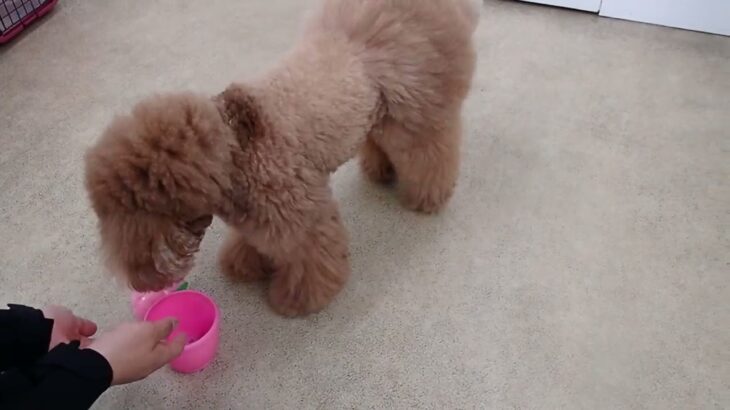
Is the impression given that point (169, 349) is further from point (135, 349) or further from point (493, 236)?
point (493, 236)

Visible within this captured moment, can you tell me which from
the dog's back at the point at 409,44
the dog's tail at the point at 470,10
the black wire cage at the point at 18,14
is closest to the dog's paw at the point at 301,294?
the dog's back at the point at 409,44

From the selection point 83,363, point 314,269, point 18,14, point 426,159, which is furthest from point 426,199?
point 18,14

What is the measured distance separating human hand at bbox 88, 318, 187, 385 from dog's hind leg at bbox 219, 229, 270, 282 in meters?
0.33

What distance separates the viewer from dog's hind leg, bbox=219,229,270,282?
1.30m

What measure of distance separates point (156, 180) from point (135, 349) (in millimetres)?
255

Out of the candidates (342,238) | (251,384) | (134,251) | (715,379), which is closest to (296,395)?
(251,384)

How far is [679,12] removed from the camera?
1970 mm

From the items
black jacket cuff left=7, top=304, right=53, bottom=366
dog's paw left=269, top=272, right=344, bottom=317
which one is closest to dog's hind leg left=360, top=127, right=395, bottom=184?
dog's paw left=269, top=272, right=344, bottom=317

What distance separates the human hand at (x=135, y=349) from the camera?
90 centimetres

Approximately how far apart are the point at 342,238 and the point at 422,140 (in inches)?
11.4

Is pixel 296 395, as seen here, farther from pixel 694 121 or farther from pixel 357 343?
pixel 694 121

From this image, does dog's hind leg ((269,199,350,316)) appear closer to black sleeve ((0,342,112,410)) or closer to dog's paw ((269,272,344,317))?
dog's paw ((269,272,344,317))

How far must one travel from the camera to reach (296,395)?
1.16m

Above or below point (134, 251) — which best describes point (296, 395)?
below
